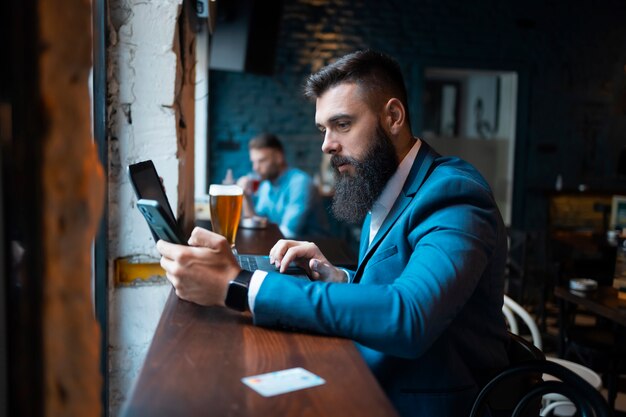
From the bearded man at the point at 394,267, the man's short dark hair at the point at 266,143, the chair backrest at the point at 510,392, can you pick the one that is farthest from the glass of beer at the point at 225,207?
the man's short dark hair at the point at 266,143

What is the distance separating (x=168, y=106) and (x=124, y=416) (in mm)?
1208

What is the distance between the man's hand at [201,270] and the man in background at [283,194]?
9.34 feet

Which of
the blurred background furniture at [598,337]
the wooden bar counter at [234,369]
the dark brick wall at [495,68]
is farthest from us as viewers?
the dark brick wall at [495,68]

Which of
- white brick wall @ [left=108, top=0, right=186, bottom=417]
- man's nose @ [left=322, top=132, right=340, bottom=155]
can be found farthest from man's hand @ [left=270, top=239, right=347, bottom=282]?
white brick wall @ [left=108, top=0, right=186, bottom=417]

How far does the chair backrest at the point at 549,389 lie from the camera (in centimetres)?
116

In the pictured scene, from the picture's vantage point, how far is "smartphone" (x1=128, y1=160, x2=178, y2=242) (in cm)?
114

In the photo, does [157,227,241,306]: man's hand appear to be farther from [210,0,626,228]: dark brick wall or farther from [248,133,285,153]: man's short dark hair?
[210,0,626,228]: dark brick wall

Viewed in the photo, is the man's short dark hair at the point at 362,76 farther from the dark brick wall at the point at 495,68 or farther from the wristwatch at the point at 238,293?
the dark brick wall at the point at 495,68

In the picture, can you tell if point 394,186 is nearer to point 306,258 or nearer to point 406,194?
point 406,194

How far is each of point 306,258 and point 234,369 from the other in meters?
0.67

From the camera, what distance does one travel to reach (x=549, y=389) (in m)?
1.21

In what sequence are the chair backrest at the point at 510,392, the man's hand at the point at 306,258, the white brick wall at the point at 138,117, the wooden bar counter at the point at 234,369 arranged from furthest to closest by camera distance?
the white brick wall at the point at 138,117 < the man's hand at the point at 306,258 < the chair backrest at the point at 510,392 < the wooden bar counter at the point at 234,369

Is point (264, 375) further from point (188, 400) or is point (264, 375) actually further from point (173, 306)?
point (173, 306)

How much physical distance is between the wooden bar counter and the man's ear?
2.20 ft
